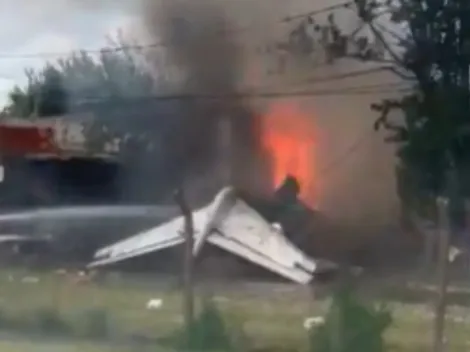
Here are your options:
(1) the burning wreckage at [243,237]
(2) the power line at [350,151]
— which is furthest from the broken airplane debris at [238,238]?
(2) the power line at [350,151]

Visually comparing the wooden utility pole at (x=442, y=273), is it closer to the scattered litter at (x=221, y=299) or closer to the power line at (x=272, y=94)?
the power line at (x=272, y=94)

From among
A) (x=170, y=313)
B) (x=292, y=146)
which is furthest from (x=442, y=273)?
(x=170, y=313)

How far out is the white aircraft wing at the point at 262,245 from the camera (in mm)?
1262

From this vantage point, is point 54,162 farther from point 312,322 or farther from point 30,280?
point 312,322

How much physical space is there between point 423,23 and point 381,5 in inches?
2.4

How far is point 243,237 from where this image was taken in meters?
1.27

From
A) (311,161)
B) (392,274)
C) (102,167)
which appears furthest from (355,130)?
(102,167)

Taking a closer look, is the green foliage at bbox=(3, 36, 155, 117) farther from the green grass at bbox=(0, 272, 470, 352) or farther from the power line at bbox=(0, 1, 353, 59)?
the green grass at bbox=(0, 272, 470, 352)

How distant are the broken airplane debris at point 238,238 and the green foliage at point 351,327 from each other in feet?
0.17

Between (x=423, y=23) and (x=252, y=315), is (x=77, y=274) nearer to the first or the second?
(x=252, y=315)

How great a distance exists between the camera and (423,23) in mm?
1239

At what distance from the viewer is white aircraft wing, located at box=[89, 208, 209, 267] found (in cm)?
129

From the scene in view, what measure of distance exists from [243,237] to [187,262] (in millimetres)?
91

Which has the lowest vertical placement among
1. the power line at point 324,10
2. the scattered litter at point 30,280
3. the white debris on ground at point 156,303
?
the white debris on ground at point 156,303
